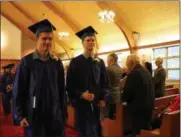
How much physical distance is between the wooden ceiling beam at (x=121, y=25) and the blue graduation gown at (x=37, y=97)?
28.3 feet

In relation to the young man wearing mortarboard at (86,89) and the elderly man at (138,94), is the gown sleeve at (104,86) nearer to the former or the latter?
the young man wearing mortarboard at (86,89)

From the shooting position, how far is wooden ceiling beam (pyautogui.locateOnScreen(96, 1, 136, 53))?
10.9m

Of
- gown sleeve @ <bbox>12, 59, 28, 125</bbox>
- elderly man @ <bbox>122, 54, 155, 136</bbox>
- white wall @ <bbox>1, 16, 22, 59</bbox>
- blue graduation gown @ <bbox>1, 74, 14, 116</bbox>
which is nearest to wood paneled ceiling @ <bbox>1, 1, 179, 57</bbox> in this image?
white wall @ <bbox>1, 16, 22, 59</bbox>

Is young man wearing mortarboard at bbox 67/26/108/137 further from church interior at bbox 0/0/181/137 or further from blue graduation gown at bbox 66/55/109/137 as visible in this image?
church interior at bbox 0/0/181/137

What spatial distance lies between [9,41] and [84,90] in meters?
14.5

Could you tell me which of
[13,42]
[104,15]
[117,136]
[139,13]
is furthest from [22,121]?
[13,42]

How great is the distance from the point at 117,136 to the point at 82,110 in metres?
1.98

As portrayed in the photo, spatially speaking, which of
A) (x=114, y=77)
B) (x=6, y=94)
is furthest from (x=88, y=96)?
(x=6, y=94)

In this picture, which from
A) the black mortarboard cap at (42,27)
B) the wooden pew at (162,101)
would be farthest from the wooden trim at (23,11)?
the black mortarboard cap at (42,27)

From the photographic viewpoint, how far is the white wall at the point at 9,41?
16.8 meters

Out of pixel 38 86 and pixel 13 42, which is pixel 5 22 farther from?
pixel 38 86

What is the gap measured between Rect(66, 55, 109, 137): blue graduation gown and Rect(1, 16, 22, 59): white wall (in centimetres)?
1435

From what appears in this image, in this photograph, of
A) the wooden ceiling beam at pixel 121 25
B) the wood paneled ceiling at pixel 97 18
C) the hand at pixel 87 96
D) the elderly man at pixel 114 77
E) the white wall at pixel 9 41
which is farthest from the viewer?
→ the white wall at pixel 9 41

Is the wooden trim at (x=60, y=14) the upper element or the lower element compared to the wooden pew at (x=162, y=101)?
upper
